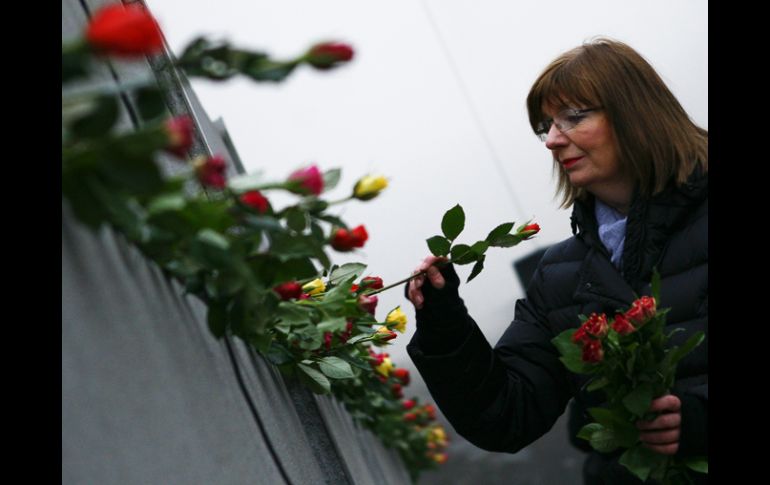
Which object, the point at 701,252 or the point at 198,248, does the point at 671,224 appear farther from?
the point at 198,248

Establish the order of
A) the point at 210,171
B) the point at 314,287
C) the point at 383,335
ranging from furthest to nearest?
the point at 383,335 < the point at 314,287 < the point at 210,171

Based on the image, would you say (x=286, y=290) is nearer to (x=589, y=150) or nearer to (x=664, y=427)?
(x=664, y=427)

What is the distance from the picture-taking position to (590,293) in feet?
4.26

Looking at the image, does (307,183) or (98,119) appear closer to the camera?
(98,119)

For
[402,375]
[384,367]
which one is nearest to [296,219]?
[384,367]

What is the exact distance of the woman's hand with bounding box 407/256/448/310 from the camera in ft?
3.92

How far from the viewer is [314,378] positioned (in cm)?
109

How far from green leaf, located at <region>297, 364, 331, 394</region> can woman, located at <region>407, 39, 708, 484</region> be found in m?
0.22

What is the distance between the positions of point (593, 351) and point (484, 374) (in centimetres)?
32

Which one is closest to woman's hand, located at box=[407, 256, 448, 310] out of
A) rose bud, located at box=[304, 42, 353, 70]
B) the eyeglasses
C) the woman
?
the woman

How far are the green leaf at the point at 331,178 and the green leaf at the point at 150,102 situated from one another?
0.94 feet

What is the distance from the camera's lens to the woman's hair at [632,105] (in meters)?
1.31

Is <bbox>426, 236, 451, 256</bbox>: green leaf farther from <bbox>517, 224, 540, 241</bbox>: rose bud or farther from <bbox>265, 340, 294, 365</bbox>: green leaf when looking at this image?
<bbox>265, 340, 294, 365</bbox>: green leaf

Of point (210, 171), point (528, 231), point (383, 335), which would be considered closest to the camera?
point (210, 171)
